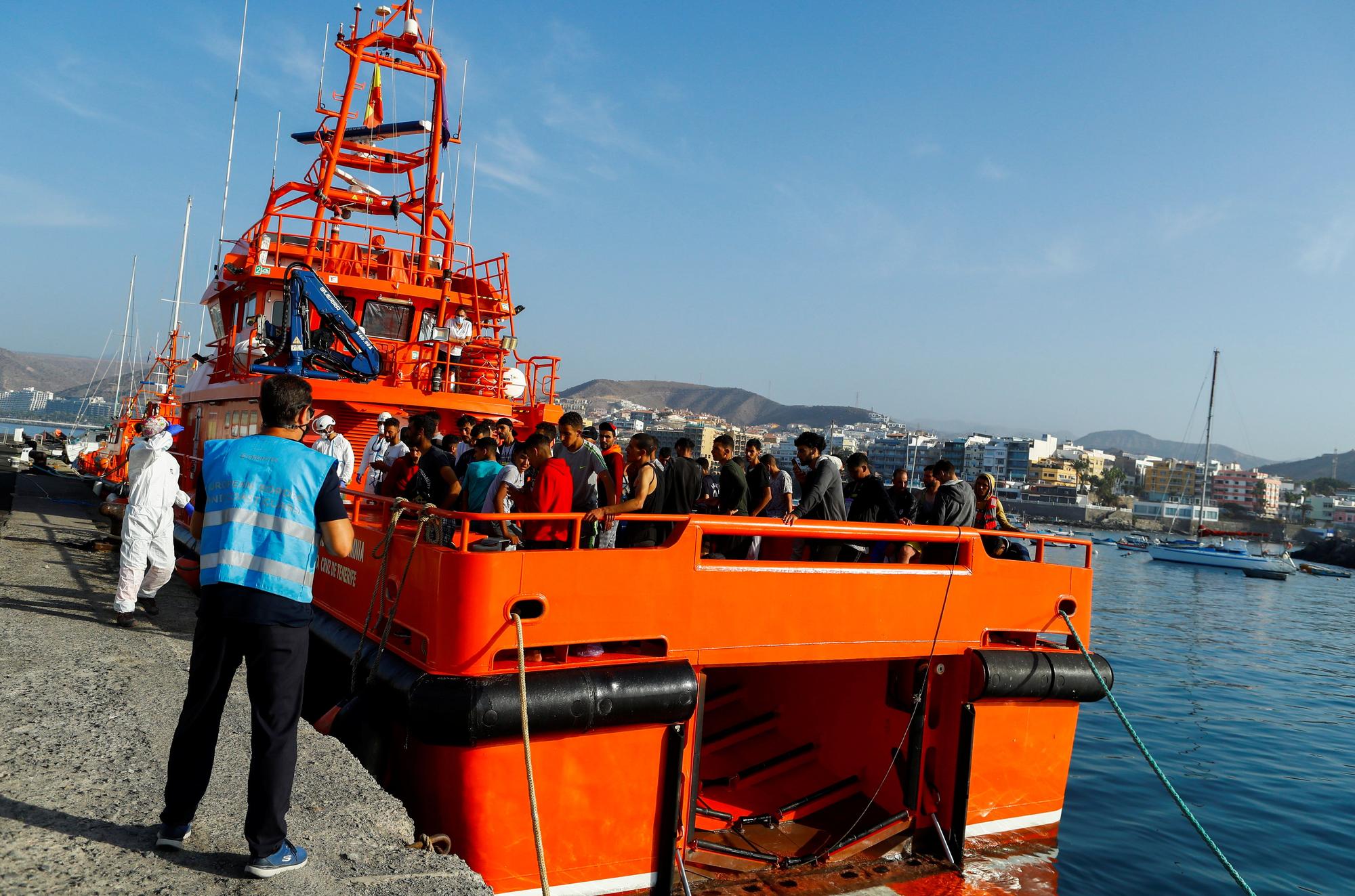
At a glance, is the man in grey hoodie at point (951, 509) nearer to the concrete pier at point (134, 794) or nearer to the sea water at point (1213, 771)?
the sea water at point (1213, 771)

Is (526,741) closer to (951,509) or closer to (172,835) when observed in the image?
(172,835)

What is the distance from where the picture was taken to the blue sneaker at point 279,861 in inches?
124

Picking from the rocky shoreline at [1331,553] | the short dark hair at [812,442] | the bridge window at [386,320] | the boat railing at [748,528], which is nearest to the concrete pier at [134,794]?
the boat railing at [748,528]

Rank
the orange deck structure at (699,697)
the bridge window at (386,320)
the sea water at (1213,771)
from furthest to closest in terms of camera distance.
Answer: the bridge window at (386,320) < the sea water at (1213,771) < the orange deck structure at (699,697)

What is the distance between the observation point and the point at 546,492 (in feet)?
17.7

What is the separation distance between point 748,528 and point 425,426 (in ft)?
11.0

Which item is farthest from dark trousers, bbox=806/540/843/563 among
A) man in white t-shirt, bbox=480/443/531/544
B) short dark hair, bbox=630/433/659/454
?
man in white t-shirt, bbox=480/443/531/544

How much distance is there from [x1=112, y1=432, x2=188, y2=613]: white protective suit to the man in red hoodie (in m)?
3.33

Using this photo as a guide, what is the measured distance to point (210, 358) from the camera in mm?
12508

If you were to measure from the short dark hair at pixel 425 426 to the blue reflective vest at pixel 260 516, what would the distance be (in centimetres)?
422

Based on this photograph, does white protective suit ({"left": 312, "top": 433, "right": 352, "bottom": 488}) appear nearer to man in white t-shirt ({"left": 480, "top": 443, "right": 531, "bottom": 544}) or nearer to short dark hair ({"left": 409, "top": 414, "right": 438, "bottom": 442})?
short dark hair ({"left": 409, "top": 414, "right": 438, "bottom": 442})

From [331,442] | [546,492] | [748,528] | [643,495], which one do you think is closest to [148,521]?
[331,442]

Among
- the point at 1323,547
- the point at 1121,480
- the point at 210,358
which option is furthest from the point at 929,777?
the point at 1121,480

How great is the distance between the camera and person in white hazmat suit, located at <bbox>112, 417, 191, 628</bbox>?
6836 mm
